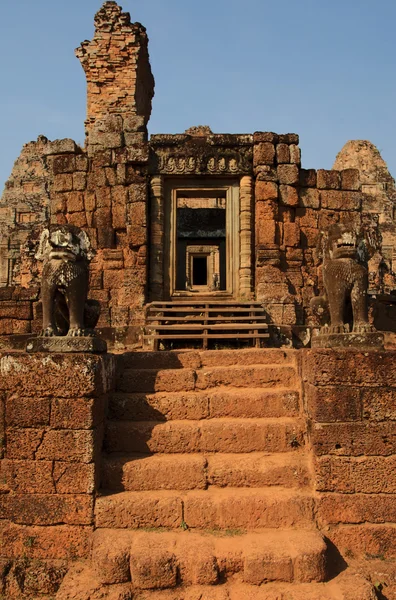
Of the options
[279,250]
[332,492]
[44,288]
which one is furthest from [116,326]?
[332,492]

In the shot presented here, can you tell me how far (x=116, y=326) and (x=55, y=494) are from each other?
467cm

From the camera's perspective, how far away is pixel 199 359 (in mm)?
5754

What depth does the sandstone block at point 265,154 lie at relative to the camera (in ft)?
30.5

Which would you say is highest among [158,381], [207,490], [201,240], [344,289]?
[201,240]

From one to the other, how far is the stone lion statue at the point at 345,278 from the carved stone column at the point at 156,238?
182 inches

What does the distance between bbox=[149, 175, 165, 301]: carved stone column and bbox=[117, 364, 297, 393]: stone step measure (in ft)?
13.7

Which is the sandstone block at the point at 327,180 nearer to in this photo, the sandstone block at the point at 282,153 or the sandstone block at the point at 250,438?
the sandstone block at the point at 282,153

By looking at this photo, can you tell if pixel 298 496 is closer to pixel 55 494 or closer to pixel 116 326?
pixel 55 494

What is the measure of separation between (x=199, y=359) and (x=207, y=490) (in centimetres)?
167

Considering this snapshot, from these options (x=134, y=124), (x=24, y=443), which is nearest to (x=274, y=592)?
(x=24, y=443)

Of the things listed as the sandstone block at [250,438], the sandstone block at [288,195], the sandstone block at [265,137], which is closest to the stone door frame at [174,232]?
the sandstone block at [288,195]

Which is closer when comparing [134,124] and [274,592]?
[274,592]

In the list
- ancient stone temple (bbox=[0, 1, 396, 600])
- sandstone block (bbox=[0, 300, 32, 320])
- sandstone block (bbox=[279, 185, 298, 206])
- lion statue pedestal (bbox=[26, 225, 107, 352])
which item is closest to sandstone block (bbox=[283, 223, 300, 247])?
sandstone block (bbox=[279, 185, 298, 206])

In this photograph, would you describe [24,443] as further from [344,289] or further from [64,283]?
[344,289]
